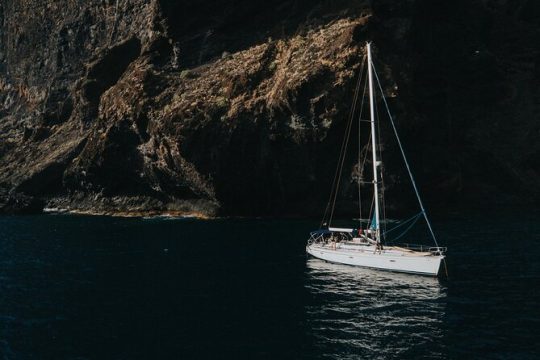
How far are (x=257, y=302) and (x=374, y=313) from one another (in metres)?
8.93

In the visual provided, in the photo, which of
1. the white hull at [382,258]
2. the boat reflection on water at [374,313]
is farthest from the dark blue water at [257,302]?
the white hull at [382,258]

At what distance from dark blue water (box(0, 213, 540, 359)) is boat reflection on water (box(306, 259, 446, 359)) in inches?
4.8

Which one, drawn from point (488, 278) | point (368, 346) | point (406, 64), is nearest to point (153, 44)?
point (406, 64)

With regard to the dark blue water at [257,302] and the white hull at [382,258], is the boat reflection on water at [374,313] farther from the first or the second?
the white hull at [382,258]

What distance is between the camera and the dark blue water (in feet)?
111

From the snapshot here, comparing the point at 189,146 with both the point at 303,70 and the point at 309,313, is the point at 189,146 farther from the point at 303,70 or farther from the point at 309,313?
the point at 309,313

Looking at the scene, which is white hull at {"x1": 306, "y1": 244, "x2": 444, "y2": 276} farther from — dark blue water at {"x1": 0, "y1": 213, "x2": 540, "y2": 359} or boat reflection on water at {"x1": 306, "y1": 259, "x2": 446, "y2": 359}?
dark blue water at {"x1": 0, "y1": 213, "x2": 540, "y2": 359}

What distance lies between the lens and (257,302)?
42688 mm

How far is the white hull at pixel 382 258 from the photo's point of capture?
48.6 meters

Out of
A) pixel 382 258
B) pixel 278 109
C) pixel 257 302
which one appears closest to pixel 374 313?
pixel 257 302

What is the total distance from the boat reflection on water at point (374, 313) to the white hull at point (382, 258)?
72 cm

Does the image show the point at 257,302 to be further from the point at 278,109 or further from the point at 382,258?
the point at 278,109

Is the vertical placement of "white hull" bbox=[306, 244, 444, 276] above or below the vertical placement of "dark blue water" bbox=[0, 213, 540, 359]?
above

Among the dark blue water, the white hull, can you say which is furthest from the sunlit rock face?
the white hull
